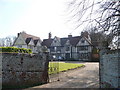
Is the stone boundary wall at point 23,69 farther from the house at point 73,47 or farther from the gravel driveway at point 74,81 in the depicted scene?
the house at point 73,47

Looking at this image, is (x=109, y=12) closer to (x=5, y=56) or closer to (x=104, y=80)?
(x=104, y=80)

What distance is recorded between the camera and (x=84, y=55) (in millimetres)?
39750

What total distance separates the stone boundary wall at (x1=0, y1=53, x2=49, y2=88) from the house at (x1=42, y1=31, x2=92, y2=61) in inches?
1190

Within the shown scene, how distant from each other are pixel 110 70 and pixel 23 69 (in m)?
5.59

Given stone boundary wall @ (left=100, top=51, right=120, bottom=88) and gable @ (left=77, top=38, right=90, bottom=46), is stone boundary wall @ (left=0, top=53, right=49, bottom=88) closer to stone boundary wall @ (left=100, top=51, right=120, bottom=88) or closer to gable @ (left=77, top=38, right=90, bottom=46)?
stone boundary wall @ (left=100, top=51, right=120, bottom=88)

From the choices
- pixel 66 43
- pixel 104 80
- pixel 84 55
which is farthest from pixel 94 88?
pixel 66 43

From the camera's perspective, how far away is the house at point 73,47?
→ 3931 cm

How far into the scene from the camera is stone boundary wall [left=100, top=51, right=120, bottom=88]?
6032 millimetres

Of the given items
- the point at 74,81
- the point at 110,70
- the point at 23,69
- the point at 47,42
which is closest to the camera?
the point at 110,70

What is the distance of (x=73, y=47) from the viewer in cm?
4222

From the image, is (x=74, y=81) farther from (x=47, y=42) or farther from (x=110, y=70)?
(x=47, y=42)

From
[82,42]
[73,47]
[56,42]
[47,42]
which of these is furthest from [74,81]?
[47,42]

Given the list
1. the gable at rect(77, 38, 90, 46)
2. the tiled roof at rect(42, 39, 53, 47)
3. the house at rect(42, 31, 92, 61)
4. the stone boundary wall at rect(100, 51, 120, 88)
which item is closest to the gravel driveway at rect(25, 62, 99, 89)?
the stone boundary wall at rect(100, 51, 120, 88)

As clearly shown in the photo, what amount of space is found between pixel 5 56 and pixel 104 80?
6.42 meters
